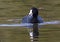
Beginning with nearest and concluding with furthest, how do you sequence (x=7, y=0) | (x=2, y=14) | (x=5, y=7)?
(x=2, y=14), (x=5, y=7), (x=7, y=0)

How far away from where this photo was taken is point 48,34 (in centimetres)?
538

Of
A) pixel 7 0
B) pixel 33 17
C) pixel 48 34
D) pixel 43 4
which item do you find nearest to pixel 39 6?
pixel 43 4

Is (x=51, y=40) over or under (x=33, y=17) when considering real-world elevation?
under

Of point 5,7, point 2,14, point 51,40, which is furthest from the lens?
point 5,7

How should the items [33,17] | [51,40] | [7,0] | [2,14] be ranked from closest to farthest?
[33,17] → [51,40] → [2,14] → [7,0]

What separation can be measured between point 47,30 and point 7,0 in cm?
328

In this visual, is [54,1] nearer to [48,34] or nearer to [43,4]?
[43,4]

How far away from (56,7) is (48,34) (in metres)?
2.56

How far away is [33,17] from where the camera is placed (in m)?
4.24

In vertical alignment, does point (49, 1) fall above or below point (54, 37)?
above

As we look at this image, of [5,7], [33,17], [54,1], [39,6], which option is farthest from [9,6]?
[33,17]

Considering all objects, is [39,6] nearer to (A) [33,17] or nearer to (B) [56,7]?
(B) [56,7]

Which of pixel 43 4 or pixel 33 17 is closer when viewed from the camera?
pixel 33 17

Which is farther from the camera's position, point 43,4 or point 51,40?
point 43,4
